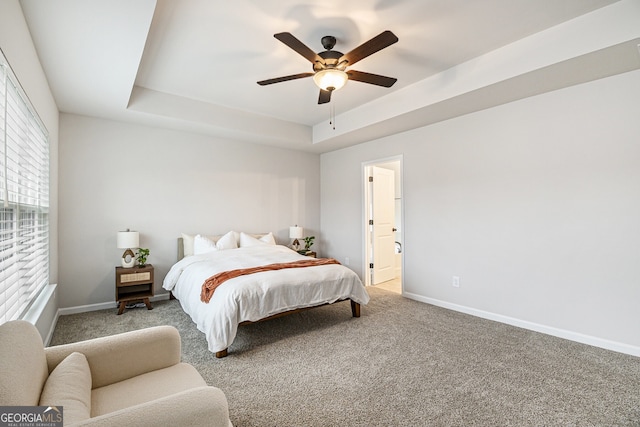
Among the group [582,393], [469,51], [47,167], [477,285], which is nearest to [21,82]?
[47,167]

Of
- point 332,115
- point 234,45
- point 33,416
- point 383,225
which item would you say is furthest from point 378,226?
point 33,416

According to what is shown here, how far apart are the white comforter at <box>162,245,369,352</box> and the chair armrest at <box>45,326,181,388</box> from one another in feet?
3.30

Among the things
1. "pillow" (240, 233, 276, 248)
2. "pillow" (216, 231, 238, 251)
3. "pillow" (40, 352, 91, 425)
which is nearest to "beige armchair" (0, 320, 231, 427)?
"pillow" (40, 352, 91, 425)

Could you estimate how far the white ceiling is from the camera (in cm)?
222

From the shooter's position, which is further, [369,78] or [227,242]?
[227,242]

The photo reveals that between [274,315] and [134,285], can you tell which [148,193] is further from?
[274,315]

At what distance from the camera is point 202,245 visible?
171 inches

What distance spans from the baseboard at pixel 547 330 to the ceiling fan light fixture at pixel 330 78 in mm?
3175

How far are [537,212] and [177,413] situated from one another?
368 centimetres

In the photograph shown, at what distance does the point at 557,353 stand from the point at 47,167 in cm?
533

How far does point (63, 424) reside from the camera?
3.16ft

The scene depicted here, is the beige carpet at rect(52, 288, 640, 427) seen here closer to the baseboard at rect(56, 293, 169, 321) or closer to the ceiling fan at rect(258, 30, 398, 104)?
the baseboard at rect(56, 293, 169, 321)

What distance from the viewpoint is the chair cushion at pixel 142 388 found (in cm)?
132

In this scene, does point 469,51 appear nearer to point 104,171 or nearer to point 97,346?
point 97,346
